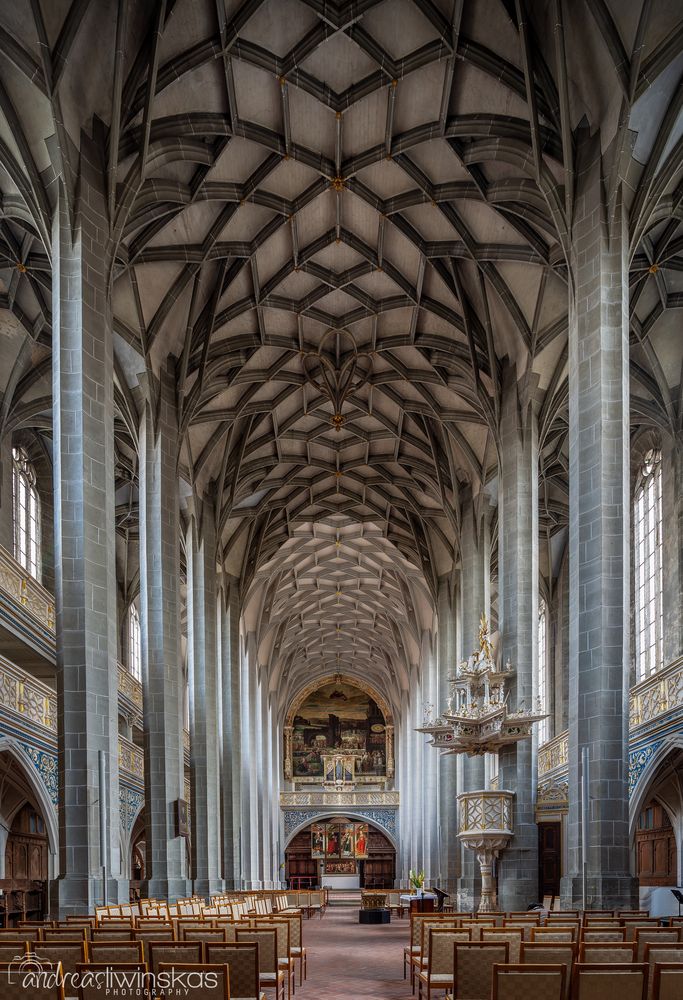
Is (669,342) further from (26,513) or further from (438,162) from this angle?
(26,513)

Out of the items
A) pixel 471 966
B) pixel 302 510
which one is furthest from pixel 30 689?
pixel 302 510

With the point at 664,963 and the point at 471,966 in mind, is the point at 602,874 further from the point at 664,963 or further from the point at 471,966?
the point at 664,963

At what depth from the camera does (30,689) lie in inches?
865

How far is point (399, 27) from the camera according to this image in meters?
19.7

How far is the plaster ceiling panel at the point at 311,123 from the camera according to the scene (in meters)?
21.5

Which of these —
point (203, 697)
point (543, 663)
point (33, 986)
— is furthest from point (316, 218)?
point (543, 663)

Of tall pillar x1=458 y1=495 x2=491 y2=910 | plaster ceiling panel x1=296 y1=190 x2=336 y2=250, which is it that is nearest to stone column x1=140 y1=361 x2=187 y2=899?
plaster ceiling panel x1=296 y1=190 x2=336 y2=250

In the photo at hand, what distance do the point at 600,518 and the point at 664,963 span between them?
1075 cm

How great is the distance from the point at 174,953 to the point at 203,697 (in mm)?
24825

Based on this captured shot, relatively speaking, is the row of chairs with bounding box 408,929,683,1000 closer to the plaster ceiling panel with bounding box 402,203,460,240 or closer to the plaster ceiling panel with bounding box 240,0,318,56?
the plaster ceiling panel with bounding box 240,0,318,56

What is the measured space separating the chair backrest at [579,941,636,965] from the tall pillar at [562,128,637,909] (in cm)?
821

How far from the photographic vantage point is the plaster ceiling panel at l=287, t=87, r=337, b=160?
21531 mm

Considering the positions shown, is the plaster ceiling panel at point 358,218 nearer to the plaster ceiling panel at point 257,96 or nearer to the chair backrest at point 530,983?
the plaster ceiling panel at point 257,96

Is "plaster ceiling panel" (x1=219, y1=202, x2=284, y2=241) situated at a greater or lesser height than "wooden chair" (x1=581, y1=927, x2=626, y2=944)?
greater
